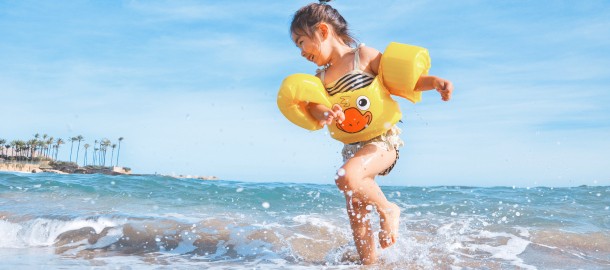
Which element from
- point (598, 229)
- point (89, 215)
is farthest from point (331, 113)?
point (598, 229)

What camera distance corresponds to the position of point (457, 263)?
482 centimetres

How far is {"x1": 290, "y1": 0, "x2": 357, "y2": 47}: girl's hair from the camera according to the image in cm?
430

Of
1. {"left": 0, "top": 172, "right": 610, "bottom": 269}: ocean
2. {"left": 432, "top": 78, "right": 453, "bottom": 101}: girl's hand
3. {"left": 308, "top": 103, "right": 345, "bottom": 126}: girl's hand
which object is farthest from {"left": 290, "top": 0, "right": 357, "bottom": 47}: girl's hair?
{"left": 0, "top": 172, "right": 610, "bottom": 269}: ocean

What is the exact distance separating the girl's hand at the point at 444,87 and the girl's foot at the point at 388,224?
926 mm

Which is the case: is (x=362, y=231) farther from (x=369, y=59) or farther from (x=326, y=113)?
(x=369, y=59)

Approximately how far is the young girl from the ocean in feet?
1.66

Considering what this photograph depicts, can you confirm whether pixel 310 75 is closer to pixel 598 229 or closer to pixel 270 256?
pixel 270 256

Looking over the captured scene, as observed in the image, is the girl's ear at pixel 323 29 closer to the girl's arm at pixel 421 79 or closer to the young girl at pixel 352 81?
the young girl at pixel 352 81

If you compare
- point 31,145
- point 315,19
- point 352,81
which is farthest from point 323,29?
point 31,145

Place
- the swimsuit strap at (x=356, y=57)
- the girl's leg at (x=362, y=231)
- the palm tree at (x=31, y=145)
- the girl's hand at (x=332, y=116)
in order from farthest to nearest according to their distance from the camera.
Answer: the palm tree at (x=31, y=145) → the girl's leg at (x=362, y=231) → the swimsuit strap at (x=356, y=57) → the girl's hand at (x=332, y=116)

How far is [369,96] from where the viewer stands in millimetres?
4148

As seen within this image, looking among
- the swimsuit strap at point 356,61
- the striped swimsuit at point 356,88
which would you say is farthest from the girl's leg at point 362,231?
the swimsuit strap at point 356,61

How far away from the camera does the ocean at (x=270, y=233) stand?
4.96m

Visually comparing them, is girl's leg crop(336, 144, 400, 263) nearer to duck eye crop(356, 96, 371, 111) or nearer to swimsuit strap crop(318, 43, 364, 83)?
duck eye crop(356, 96, 371, 111)
